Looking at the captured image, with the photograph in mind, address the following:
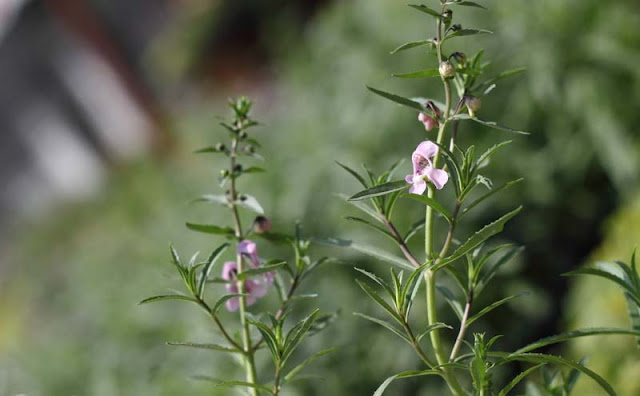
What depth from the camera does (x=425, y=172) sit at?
0.65 meters

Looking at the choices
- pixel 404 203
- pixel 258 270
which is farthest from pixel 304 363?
pixel 404 203

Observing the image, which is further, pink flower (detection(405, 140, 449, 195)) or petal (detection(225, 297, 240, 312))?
petal (detection(225, 297, 240, 312))

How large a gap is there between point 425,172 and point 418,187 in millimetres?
22

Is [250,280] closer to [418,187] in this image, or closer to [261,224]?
[261,224]

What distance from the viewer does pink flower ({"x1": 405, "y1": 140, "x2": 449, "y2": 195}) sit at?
64cm

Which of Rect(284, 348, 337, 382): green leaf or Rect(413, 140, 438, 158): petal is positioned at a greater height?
Rect(413, 140, 438, 158): petal

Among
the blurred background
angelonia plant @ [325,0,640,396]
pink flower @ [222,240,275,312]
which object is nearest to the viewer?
angelonia plant @ [325,0,640,396]

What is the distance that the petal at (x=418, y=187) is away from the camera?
24.9 inches

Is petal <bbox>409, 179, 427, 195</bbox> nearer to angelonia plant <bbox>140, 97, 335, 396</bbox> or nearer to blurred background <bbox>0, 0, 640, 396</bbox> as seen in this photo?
angelonia plant <bbox>140, 97, 335, 396</bbox>

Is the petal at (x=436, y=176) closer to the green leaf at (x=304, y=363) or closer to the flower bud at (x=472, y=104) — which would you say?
the flower bud at (x=472, y=104)

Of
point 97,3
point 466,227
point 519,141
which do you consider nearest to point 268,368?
point 466,227

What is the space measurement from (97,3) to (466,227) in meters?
4.84

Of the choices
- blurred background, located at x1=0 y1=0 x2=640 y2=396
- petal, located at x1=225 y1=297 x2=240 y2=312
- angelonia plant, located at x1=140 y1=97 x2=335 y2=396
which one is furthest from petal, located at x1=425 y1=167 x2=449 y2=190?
blurred background, located at x1=0 y1=0 x2=640 y2=396

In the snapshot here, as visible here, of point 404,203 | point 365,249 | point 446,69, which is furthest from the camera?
point 404,203
